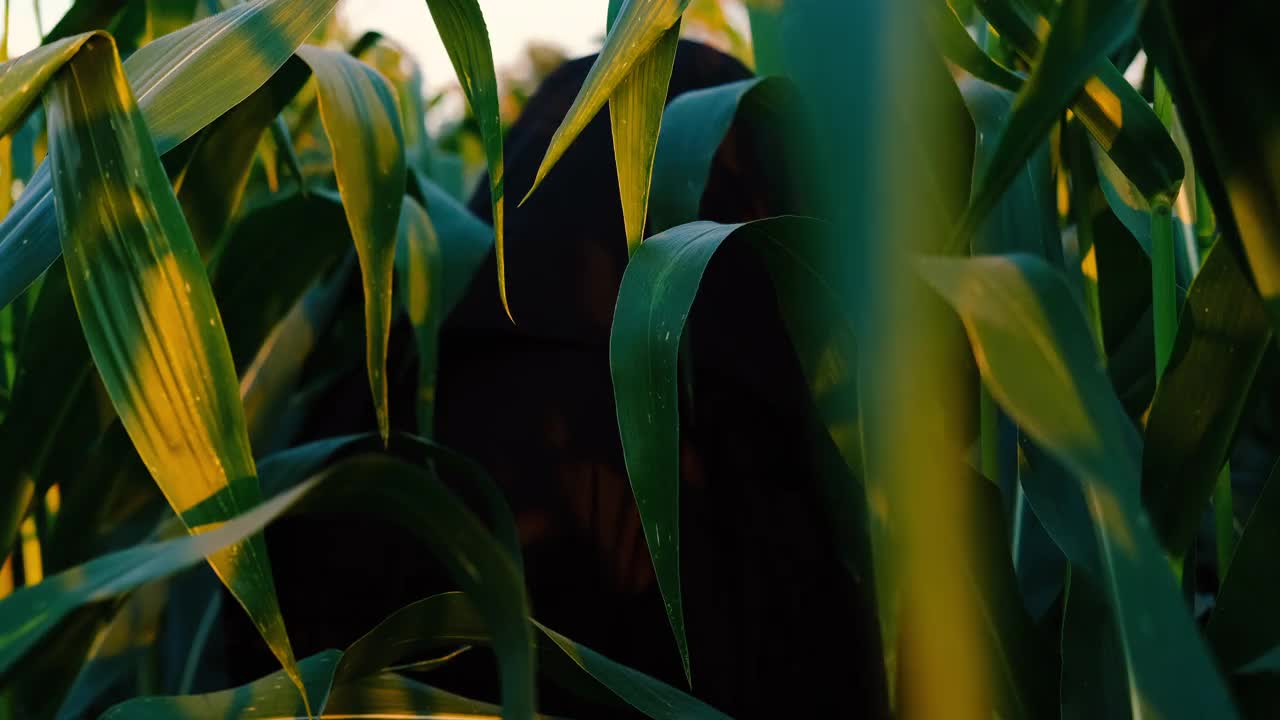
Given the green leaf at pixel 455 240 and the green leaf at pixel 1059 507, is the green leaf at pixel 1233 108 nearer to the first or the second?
the green leaf at pixel 1059 507

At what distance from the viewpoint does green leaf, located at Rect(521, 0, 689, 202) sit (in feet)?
0.74

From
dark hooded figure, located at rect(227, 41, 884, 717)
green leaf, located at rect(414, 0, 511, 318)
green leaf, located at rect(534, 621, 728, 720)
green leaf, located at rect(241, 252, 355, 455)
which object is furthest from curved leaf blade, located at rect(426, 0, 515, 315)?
green leaf, located at rect(241, 252, 355, 455)

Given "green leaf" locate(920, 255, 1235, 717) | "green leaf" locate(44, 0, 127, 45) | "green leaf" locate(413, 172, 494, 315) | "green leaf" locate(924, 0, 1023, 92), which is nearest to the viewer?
"green leaf" locate(920, 255, 1235, 717)

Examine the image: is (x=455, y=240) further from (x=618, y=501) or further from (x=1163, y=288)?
(x=1163, y=288)

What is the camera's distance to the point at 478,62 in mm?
262

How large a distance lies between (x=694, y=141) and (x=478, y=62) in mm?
148

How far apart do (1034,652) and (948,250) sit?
0.16 meters

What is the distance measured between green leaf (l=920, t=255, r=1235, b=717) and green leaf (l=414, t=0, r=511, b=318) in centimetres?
12

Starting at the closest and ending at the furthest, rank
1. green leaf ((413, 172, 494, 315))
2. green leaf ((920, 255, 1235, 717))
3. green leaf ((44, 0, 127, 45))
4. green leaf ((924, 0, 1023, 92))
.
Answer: green leaf ((920, 255, 1235, 717)) → green leaf ((924, 0, 1023, 92)) → green leaf ((44, 0, 127, 45)) → green leaf ((413, 172, 494, 315))

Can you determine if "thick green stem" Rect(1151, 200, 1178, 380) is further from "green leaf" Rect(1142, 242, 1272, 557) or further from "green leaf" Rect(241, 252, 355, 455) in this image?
"green leaf" Rect(241, 252, 355, 455)

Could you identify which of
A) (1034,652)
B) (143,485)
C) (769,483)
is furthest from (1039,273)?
(143,485)

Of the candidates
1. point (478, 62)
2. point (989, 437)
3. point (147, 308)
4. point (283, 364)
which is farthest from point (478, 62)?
point (283, 364)

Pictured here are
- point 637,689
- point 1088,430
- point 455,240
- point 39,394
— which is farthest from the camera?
point 455,240

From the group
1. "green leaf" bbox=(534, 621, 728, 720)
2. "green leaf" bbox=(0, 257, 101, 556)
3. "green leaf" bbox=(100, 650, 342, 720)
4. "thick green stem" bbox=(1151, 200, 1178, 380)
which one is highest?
"thick green stem" bbox=(1151, 200, 1178, 380)
